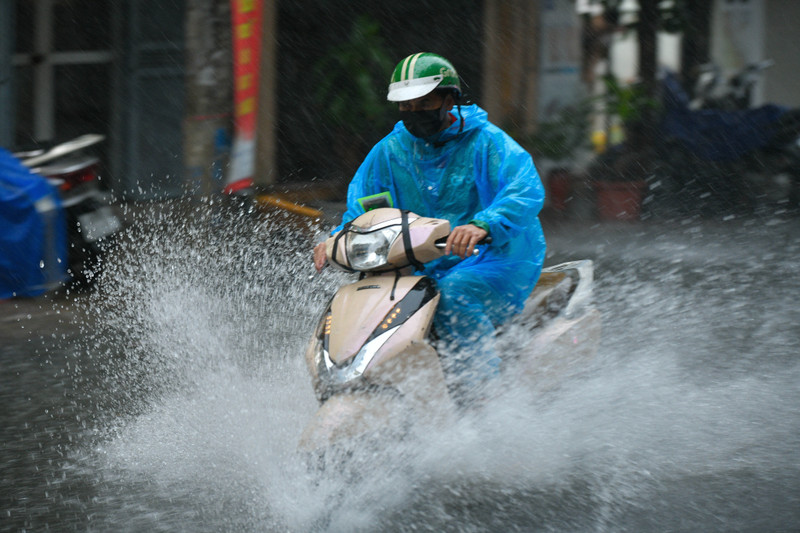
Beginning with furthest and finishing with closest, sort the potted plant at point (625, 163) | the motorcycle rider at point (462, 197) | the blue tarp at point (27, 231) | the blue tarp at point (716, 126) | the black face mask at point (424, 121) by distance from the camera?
the blue tarp at point (716, 126) < the potted plant at point (625, 163) < the blue tarp at point (27, 231) < the black face mask at point (424, 121) < the motorcycle rider at point (462, 197)

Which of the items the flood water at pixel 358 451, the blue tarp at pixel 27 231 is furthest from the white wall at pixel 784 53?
the blue tarp at pixel 27 231

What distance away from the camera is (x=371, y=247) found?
11.6ft

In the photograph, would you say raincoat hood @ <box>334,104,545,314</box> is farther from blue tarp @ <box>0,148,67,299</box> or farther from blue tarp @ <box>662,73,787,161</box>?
blue tarp @ <box>662,73,787,161</box>

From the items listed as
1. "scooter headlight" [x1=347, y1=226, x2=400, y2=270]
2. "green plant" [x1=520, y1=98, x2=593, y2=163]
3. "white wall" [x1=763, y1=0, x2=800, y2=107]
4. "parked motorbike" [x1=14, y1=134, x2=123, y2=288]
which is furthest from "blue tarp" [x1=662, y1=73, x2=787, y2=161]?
"scooter headlight" [x1=347, y1=226, x2=400, y2=270]

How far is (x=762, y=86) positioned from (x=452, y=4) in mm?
5327

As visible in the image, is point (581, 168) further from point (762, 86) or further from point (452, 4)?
point (762, 86)

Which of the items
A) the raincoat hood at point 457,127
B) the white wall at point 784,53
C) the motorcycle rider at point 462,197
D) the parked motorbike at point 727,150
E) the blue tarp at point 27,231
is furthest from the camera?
the white wall at point 784,53

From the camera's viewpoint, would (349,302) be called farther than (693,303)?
No

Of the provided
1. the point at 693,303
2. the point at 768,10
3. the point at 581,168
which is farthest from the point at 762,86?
the point at 693,303

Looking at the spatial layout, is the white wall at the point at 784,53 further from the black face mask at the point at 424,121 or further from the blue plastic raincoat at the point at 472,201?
the black face mask at the point at 424,121

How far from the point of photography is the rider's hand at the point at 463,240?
135 inches

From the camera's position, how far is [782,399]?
4.55 meters

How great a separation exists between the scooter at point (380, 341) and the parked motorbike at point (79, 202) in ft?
13.7

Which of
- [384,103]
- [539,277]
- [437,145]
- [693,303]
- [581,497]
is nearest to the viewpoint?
[581,497]
